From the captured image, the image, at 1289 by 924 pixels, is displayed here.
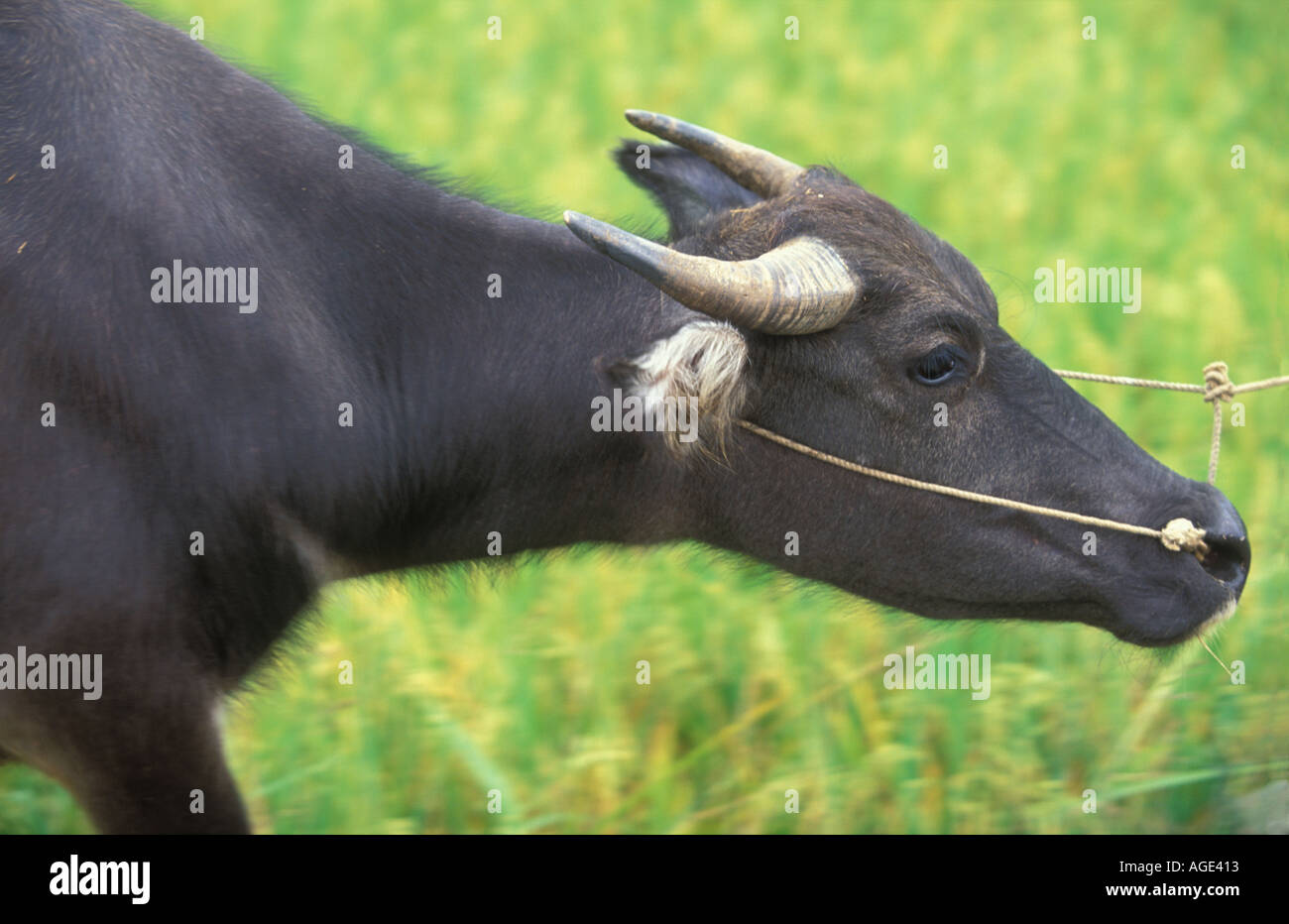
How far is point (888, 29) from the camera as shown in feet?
30.0

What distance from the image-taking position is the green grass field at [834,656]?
418cm

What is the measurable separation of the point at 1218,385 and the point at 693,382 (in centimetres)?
152

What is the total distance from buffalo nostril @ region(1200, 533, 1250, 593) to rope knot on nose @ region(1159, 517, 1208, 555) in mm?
70

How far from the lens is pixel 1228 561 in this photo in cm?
350

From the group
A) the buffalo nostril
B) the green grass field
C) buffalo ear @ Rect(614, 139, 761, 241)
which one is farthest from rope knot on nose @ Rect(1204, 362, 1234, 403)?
buffalo ear @ Rect(614, 139, 761, 241)

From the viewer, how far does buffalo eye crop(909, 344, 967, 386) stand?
11.1 feet

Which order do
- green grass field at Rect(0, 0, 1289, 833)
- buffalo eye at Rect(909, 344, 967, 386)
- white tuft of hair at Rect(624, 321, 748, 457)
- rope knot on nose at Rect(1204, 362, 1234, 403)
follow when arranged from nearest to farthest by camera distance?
white tuft of hair at Rect(624, 321, 748, 457) < buffalo eye at Rect(909, 344, 967, 386) < rope knot on nose at Rect(1204, 362, 1234, 403) < green grass field at Rect(0, 0, 1289, 833)

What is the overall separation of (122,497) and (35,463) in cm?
18

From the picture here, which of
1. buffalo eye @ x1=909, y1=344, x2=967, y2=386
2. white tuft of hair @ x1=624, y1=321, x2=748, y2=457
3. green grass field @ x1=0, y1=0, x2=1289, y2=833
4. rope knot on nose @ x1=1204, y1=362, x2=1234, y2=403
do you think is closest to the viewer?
white tuft of hair @ x1=624, y1=321, x2=748, y2=457

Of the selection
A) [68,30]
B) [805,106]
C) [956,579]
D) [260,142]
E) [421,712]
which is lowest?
[421,712]

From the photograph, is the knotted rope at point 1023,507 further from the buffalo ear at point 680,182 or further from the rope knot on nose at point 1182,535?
the buffalo ear at point 680,182

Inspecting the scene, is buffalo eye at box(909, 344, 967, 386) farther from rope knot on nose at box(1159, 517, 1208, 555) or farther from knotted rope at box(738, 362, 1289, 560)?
rope knot on nose at box(1159, 517, 1208, 555)
